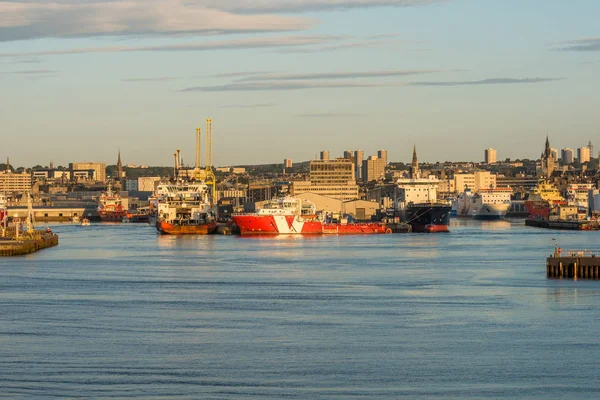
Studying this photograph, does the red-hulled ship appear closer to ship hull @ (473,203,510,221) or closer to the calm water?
ship hull @ (473,203,510,221)

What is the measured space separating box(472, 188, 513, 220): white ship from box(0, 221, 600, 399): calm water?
310ft

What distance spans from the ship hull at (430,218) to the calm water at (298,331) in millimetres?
43726

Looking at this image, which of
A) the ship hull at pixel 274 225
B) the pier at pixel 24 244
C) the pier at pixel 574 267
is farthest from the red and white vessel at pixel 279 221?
the pier at pixel 574 267

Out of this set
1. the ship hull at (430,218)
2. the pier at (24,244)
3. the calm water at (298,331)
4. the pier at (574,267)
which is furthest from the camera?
the ship hull at (430,218)

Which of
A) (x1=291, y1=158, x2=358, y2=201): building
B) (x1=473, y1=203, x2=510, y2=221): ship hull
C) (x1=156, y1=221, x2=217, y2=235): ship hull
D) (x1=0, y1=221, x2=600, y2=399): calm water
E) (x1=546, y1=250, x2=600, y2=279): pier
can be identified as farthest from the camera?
(x1=291, y1=158, x2=358, y2=201): building

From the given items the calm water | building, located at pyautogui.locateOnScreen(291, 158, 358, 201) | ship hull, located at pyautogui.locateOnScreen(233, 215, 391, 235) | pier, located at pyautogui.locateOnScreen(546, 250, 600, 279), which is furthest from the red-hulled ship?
pier, located at pyautogui.locateOnScreen(546, 250, 600, 279)

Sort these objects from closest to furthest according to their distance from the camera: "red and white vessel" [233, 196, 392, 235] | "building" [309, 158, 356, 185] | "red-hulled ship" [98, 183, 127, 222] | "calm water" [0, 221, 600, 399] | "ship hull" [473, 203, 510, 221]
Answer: "calm water" [0, 221, 600, 399] < "red and white vessel" [233, 196, 392, 235] < "red-hulled ship" [98, 183, 127, 222] < "ship hull" [473, 203, 510, 221] < "building" [309, 158, 356, 185]

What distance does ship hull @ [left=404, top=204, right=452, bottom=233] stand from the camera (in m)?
96.6

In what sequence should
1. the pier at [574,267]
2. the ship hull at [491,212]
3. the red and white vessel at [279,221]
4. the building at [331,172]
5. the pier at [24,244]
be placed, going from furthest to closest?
the building at [331,172]
the ship hull at [491,212]
the red and white vessel at [279,221]
the pier at [24,244]
the pier at [574,267]

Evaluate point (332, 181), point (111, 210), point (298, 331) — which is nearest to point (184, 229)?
point (111, 210)

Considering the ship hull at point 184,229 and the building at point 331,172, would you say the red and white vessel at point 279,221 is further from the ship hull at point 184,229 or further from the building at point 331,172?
the building at point 331,172

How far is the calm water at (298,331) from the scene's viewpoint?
76.7 ft

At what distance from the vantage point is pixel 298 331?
29.8 meters

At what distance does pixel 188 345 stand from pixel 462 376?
264 inches
